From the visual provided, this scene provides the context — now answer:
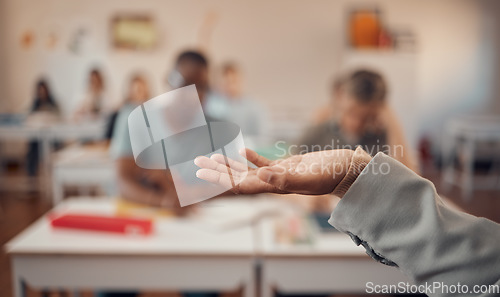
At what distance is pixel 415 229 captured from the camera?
0.49 metres

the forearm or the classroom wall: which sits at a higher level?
the classroom wall

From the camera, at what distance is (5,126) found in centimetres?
432

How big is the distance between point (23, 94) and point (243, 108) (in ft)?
11.8

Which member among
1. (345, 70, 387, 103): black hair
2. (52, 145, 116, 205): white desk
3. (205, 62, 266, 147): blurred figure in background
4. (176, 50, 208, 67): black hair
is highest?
(176, 50, 208, 67): black hair

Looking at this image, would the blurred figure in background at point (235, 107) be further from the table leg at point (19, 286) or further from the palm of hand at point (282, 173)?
the palm of hand at point (282, 173)

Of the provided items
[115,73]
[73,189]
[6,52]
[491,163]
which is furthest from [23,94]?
[491,163]

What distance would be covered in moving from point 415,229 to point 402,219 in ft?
0.06

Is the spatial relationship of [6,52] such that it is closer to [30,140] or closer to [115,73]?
[115,73]

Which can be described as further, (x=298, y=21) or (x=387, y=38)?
(x=298, y=21)

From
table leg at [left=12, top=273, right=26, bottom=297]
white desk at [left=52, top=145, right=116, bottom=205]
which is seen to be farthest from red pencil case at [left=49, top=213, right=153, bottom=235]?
white desk at [left=52, top=145, right=116, bottom=205]

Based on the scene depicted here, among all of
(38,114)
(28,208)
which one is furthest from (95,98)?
(28,208)

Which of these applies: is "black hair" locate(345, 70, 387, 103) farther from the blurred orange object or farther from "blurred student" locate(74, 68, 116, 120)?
"blurred student" locate(74, 68, 116, 120)

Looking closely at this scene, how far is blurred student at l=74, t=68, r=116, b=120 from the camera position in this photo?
5.63 meters

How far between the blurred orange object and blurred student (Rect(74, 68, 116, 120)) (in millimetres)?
3193
